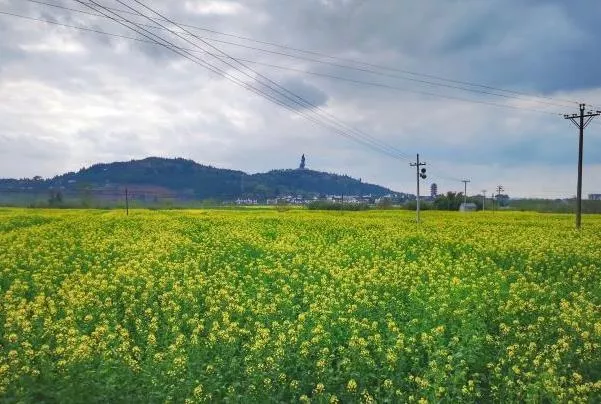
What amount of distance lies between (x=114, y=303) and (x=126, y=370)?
5769 mm

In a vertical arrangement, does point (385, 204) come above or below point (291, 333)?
above

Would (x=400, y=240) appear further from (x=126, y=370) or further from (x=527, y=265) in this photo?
(x=126, y=370)

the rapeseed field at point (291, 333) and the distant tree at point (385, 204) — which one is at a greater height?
the distant tree at point (385, 204)

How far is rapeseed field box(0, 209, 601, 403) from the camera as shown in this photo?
791 centimetres

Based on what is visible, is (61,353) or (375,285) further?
(375,285)

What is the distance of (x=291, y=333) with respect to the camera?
989 centimetres

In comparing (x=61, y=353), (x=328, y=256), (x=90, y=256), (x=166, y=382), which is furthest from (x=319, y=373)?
(x=90, y=256)

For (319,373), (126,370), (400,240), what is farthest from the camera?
(400,240)

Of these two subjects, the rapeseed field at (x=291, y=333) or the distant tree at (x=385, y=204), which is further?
the distant tree at (x=385, y=204)

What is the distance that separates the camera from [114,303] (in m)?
13.2

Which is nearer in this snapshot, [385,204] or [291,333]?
[291,333]

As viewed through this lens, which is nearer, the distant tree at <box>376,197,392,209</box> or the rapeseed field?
the rapeseed field

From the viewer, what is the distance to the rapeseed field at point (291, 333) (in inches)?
311

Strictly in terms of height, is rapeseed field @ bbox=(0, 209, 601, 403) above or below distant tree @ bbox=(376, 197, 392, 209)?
below
